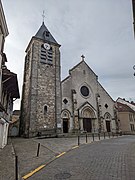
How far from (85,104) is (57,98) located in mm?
5514

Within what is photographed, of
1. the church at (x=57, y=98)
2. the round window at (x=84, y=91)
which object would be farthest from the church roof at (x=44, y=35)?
the round window at (x=84, y=91)

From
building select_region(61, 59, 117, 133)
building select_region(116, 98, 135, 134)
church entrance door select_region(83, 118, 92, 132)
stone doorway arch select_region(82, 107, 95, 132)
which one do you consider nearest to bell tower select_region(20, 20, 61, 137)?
building select_region(61, 59, 117, 133)

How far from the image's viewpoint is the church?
72.0ft

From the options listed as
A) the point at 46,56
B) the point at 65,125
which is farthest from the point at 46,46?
the point at 65,125

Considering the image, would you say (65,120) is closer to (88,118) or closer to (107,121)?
(88,118)

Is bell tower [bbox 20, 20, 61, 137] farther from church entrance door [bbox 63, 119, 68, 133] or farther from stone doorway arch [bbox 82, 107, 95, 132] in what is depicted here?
stone doorway arch [bbox 82, 107, 95, 132]

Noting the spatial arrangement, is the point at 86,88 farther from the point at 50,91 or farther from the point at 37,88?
the point at 37,88

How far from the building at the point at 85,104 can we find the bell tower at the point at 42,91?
194 centimetres

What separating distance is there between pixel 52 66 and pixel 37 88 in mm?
5204

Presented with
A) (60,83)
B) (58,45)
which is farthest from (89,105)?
(58,45)

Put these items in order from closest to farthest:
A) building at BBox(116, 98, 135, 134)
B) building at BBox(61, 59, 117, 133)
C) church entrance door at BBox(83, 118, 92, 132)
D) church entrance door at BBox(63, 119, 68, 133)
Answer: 1. church entrance door at BBox(63, 119, 68, 133)
2. building at BBox(61, 59, 117, 133)
3. church entrance door at BBox(83, 118, 92, 132)
4. building at BBox(116, 98, 135, 134)

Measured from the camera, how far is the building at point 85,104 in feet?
80.6

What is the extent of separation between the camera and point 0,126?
11102 millimetres

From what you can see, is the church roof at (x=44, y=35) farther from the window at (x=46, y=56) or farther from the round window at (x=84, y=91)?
the round window at (x=84, y=91)
